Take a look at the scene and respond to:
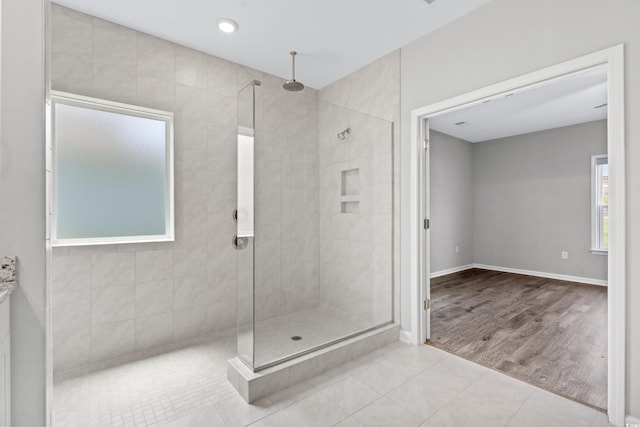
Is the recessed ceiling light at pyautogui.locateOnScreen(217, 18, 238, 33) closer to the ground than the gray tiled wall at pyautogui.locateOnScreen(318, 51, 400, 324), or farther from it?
farther from it

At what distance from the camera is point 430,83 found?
2.57m

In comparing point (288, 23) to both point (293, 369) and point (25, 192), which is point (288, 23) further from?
point (293, 369)

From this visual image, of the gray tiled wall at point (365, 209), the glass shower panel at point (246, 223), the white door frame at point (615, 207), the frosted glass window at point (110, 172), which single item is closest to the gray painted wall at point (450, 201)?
the gray tiled wall at point (365, 209)

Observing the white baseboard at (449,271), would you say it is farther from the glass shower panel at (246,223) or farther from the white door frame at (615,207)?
the glass shower panel at (246,223)

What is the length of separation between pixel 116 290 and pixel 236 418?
1.46m

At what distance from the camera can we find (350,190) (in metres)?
2.95

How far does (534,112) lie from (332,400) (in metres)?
4.80

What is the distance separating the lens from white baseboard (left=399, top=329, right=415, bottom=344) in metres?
2.69

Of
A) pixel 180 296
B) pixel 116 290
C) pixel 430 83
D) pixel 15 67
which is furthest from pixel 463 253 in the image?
pixel 15 67

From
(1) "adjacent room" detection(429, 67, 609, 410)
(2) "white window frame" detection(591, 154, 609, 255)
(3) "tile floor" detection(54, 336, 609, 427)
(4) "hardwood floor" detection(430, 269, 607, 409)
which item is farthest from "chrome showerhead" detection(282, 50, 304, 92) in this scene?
(2) "white window frame" detection(591, 154, 609, 255)

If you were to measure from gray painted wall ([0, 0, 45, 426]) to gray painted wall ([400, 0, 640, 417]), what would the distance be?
8.13 ft

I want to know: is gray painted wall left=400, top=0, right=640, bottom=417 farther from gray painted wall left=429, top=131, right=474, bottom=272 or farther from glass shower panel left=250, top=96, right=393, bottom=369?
gray painted wall left=429, top=131, right=474, bottom=272

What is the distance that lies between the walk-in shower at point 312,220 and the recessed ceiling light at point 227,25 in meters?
0.57

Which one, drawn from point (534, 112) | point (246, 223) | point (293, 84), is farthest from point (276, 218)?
point (534, 112)
